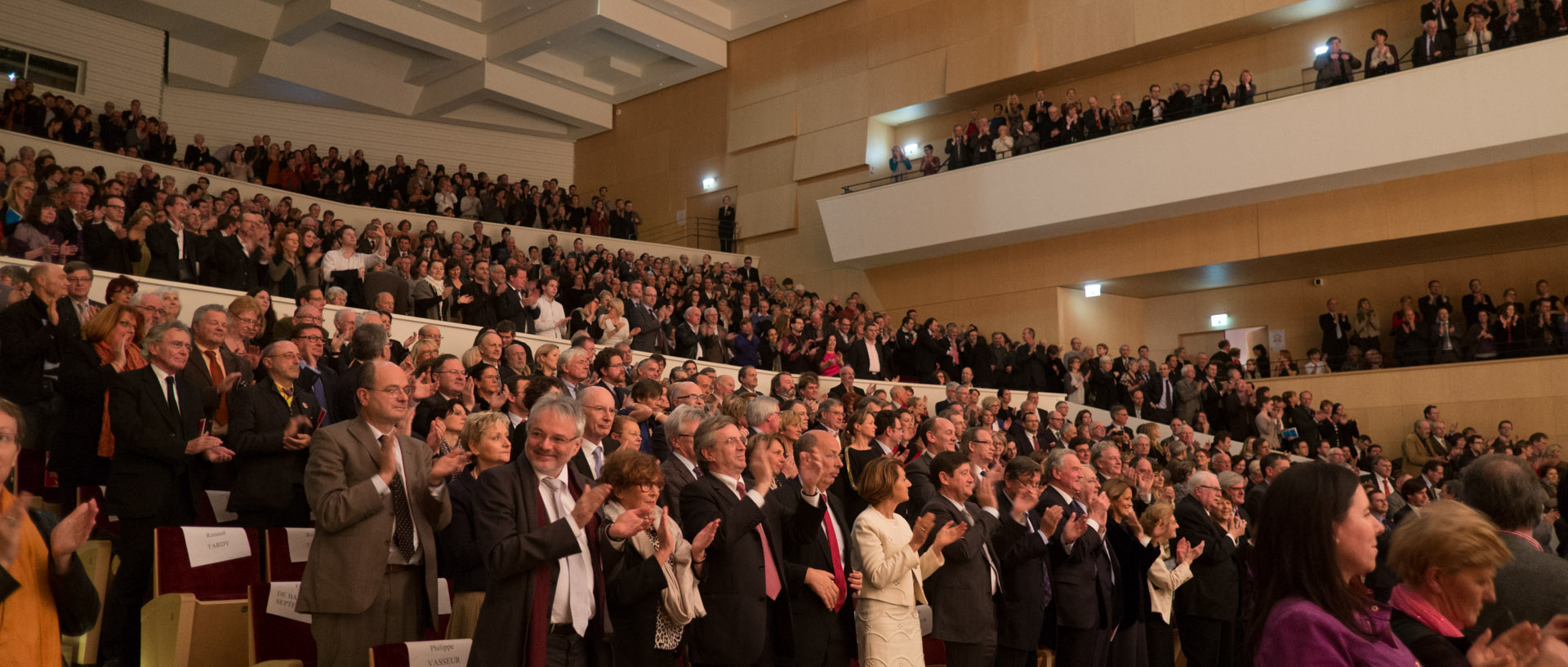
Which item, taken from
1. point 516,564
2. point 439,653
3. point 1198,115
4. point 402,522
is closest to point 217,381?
point 402,522

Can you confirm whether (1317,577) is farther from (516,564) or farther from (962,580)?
(962,580)

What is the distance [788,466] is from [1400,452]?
1225 centimetres

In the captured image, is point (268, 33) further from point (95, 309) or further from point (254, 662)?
point (254, 662)

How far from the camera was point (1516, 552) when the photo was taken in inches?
103

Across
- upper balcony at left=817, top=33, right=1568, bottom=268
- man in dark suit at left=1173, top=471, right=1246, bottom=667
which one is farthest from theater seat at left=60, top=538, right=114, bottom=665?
upper balcony at left=817, top=33, right=1568, bottom=268

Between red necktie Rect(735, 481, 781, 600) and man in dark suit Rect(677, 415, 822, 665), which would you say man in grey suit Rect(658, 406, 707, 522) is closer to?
man in dark suit Rect(677, 415, 822, 665)

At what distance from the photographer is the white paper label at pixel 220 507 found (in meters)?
4.30

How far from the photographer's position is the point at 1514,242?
14.3 m

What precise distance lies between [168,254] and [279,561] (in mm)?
5410

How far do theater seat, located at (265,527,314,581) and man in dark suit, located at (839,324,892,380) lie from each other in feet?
30.0

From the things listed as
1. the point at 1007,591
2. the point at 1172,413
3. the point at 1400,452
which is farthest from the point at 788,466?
the point at 1400,452

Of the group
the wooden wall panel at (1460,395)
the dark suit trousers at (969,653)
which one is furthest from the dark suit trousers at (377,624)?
the wooden wall panel at (1460,395)

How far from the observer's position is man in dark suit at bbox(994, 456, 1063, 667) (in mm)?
4488

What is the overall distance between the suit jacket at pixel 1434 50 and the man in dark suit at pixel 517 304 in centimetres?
1082
